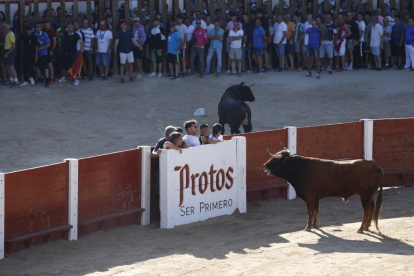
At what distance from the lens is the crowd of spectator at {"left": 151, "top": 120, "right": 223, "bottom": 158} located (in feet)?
34.8

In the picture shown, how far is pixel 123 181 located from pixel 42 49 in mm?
8701

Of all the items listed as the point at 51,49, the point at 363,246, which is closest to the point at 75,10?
the point at 51,49

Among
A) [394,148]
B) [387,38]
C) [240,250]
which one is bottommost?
[240,250]

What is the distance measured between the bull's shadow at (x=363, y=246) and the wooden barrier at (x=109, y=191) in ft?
8.29

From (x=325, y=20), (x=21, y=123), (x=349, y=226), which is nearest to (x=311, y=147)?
(x=349, y=226)

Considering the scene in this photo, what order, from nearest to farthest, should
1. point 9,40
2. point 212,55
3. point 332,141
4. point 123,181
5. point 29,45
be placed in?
point 123,181 → point 332,141 → point 9,40 → point 29,45 → point 212,55

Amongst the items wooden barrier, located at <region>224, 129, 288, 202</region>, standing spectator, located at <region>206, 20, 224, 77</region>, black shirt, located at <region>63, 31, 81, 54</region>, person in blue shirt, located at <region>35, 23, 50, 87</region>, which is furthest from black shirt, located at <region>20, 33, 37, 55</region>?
wooden barrier, located at <region>224, 129, 288, 202</region>

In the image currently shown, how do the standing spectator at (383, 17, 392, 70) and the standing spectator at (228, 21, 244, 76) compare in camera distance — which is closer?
the standing spectator at (228, 21, 244, 76)

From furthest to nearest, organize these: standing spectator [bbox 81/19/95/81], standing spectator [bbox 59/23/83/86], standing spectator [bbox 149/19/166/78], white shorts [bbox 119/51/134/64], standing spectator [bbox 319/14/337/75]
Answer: standing spectator [bbox 319/14/337/75], standing spectator [bbox 149/19/166/78], white shorts [bbox 119/51/134/64], standing spectator [bbox 81/19/95/81], standing spectator [bbox 59/23/83/86]

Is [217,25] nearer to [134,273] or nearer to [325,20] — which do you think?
[325,20]

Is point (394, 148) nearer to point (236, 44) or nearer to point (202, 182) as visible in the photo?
point (202, 182)

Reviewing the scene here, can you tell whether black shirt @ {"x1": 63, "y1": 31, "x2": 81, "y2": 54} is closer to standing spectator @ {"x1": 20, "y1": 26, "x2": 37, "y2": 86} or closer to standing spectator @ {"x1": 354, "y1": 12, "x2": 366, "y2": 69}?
standing spectator @ {"x1": 20, "y1": 26, "x2": 37, "y2": 86}

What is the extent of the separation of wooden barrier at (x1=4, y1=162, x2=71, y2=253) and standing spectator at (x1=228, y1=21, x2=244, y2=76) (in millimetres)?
10743

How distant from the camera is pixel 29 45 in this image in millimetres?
18359
